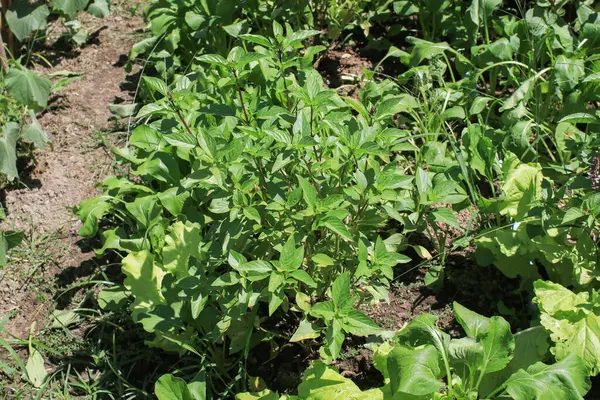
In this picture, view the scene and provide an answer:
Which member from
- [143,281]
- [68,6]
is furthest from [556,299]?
[68,6]

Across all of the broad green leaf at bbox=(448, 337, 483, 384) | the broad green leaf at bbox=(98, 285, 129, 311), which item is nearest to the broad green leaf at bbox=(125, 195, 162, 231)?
the broad green leaf at bbox=(98, 285, 129, 311)

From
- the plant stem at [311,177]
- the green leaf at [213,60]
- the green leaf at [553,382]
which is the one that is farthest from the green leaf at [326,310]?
the green leaf at [213,60]

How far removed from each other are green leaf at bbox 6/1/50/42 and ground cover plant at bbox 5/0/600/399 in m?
1.00

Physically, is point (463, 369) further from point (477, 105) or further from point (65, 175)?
point (65, 175)

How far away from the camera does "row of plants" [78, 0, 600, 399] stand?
2340 mm

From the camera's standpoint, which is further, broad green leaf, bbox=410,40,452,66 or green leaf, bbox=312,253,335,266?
broad green leaf, bbox=410,40,452,66

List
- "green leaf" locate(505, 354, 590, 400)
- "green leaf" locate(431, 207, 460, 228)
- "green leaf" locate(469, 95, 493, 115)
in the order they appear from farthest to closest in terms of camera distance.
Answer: "green leaf" locate(469, 95, 493, 115), "green leaf" locate(431, 207, 460, 228), "green leaf" locate(505, 354, 590, 400)

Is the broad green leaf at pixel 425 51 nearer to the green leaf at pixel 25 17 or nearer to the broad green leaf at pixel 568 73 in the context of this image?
the broad green leaf at pixel 568 73

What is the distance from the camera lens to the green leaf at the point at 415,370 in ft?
6.93

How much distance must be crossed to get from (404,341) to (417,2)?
2094 mm

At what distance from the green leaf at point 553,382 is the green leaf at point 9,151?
244 cm

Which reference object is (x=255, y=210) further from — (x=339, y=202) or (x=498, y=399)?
(x=498, y=399)

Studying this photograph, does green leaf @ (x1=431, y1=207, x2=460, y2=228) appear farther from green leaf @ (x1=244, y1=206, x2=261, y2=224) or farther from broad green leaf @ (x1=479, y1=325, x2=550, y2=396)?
green leaf @ (x1=244, y1=206, x2=261, y2=224)

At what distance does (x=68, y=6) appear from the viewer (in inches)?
158
